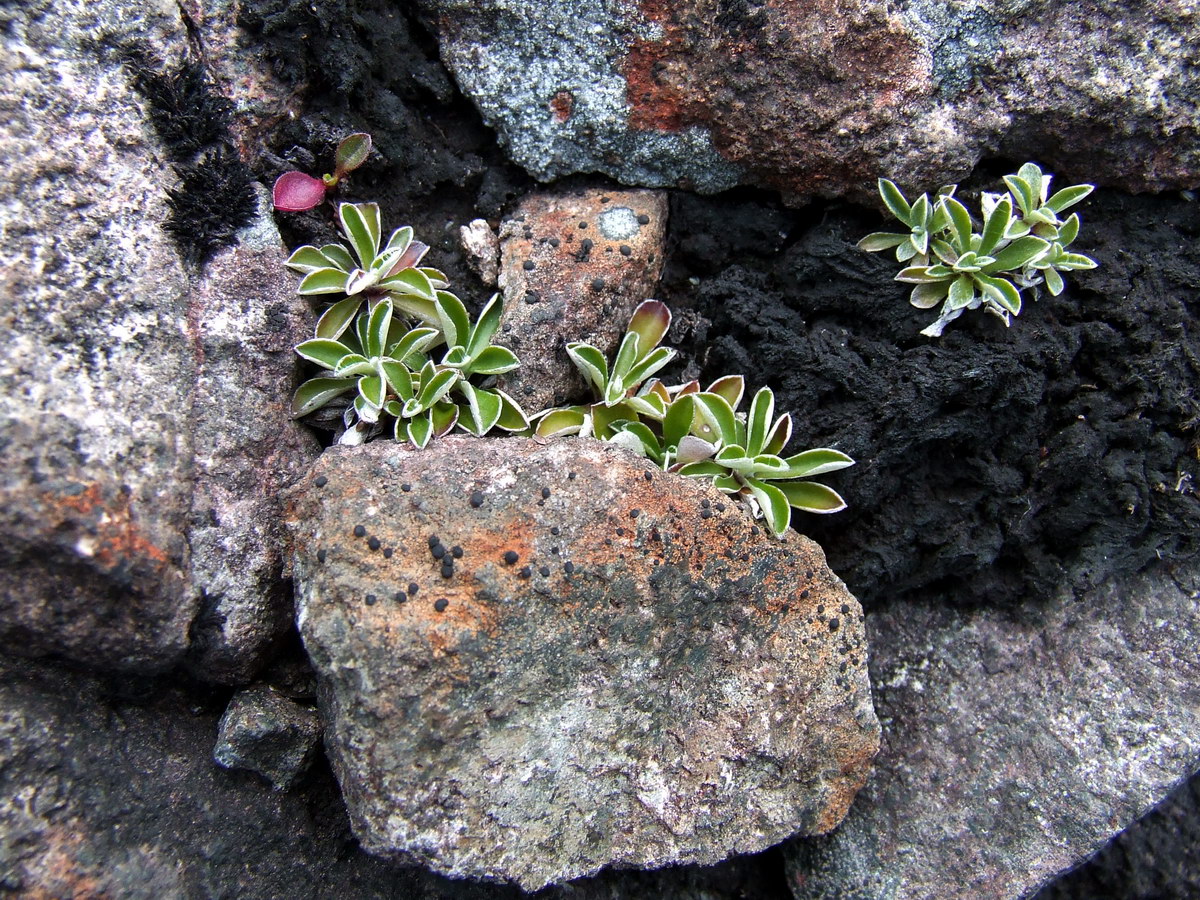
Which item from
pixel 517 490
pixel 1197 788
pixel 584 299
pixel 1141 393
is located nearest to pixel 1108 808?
pixel 1197 788

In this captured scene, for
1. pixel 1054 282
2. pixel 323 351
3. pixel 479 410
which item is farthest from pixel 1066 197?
pixel 323 351

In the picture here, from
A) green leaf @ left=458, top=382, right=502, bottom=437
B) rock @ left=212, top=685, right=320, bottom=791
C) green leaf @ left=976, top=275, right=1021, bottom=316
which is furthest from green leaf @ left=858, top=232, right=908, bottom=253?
rock @ left=212, top=685, right=320, bottom=791

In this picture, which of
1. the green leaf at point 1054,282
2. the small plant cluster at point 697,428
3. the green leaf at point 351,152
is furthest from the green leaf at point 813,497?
the green leaf at point 351,152

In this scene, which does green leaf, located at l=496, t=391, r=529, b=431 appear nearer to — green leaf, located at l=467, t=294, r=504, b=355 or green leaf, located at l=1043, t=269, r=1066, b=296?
green leaf, located at l=467, t=294, r=504, b=355

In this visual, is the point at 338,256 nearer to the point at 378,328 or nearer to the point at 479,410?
the point at 378,328

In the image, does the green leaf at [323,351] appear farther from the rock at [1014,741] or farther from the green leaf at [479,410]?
the rock at [1014,741]

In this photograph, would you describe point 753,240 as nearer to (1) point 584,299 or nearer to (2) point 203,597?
(1) point 584,299
